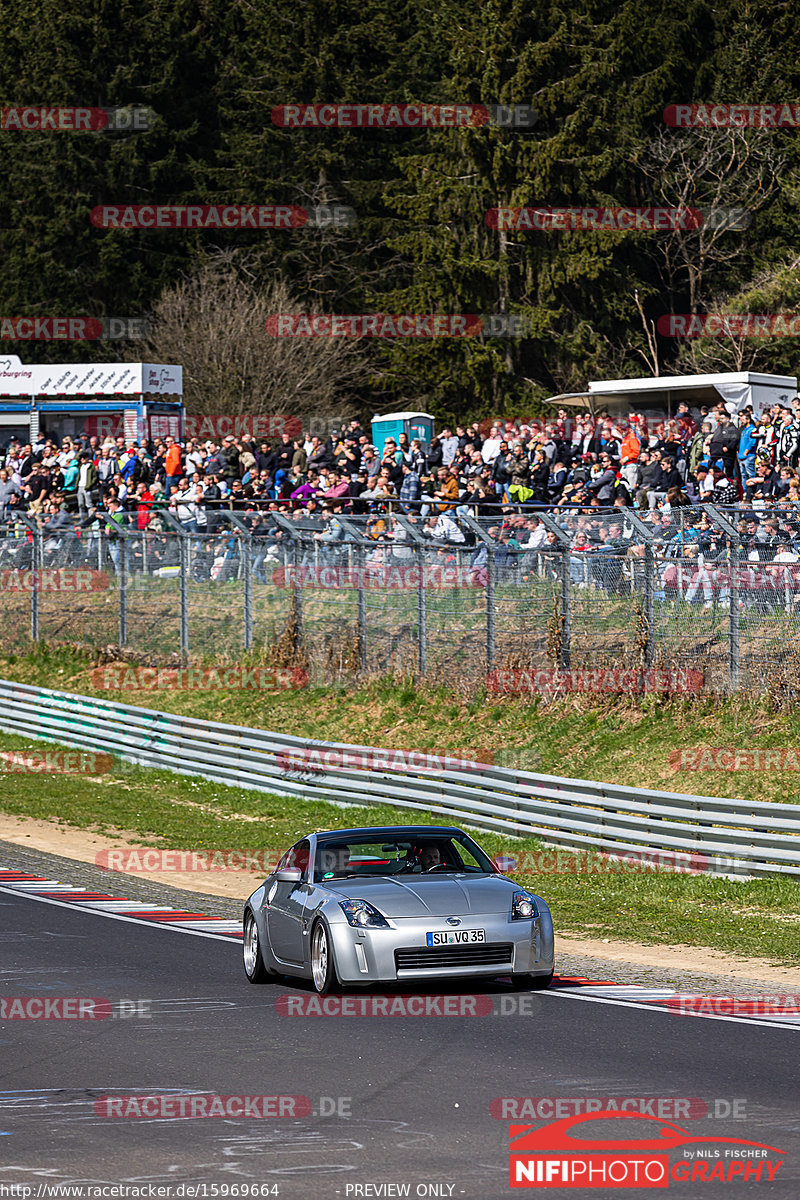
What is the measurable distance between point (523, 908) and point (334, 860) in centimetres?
166

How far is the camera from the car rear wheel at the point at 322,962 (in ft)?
38.7

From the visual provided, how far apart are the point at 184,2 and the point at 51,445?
38.0 m

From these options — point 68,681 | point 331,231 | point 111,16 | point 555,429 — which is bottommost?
point 68,681

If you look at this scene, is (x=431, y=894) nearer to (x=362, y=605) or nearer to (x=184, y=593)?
(x=362, y=605)

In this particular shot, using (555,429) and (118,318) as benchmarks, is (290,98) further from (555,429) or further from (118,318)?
(555,429)

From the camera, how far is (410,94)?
64.1m

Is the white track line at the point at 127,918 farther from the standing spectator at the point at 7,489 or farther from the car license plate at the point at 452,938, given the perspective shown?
the standing spectator at the point at 7,489

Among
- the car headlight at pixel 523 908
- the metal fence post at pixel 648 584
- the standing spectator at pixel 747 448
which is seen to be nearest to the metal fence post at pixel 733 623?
the metal fence post at pixel 648 584

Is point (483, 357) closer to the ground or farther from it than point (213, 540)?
farther from it

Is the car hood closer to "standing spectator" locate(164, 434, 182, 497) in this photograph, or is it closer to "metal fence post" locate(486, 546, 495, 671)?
"metal fence post" locate(486, 546, 495, 671)

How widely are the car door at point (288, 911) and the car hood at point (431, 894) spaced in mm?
342

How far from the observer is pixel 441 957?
11531 mm

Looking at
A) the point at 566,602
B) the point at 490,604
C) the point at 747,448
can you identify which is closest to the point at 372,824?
the point at 490,604

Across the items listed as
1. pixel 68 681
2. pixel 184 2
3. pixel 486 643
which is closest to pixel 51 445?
pixel 68 681
